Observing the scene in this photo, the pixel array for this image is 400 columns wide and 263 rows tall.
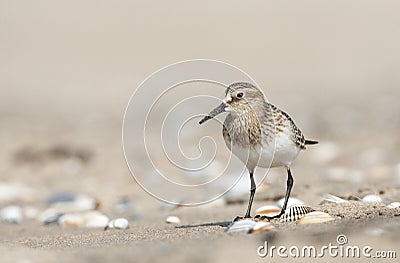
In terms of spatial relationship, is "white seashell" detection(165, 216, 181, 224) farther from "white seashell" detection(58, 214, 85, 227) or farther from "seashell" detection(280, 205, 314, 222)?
"seashell" detection(280, 205, 314, 222)

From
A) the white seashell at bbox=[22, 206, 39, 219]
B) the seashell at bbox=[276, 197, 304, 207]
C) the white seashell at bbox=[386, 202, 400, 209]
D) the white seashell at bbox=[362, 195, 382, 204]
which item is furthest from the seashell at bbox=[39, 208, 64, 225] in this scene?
the white seashell at bbox=[386, 202, 400, 209]

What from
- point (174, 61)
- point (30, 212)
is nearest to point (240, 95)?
point (30, 212)

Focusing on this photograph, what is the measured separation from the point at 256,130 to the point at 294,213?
2.06 ft

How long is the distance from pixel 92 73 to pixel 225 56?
3083 mm

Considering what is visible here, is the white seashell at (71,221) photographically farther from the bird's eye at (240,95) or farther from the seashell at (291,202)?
the bird's eye at (240,95)

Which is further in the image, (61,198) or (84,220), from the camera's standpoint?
(61,198)

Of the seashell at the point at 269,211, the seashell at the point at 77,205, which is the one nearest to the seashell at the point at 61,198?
the seashell at the point at 77,205

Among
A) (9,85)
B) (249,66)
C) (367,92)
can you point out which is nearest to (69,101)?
(9,85)

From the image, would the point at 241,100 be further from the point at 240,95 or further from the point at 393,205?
the point at 393,205

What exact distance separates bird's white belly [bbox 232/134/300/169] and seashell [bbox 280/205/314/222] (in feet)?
1.20

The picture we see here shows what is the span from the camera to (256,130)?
5.14 metres

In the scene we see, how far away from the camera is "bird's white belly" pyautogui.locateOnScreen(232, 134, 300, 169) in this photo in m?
5.09

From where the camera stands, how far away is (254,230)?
430 cm

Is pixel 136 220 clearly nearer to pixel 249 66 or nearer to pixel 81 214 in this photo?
pixel 81 214
